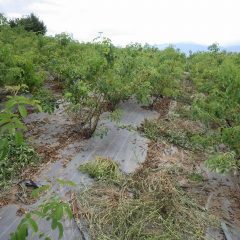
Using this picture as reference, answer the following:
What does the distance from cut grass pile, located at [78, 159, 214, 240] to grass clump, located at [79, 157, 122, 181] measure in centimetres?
16

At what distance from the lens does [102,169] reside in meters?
6.00

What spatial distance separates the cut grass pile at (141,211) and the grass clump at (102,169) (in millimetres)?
156

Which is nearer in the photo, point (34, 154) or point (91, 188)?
point (91, 188)

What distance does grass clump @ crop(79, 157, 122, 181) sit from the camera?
5910 mm

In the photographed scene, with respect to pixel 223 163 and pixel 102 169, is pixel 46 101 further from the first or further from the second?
pixel 223 163

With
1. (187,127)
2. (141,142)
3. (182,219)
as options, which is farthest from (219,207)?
(187,127)

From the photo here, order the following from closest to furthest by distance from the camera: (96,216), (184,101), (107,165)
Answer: (96,216)
(107,165)
(184,101)

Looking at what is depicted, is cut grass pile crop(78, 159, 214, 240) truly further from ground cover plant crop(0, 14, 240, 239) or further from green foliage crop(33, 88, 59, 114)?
green foliage crop(33, 88, 59, 114)

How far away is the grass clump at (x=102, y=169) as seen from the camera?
5910mm

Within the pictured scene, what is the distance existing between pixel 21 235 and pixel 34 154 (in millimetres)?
→ 5295

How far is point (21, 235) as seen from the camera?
1509 mm

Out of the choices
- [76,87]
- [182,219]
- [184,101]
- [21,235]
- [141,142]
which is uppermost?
[21,235]

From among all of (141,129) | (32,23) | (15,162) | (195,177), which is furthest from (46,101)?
(32,23)

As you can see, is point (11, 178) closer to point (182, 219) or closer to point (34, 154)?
point (34, 154)
